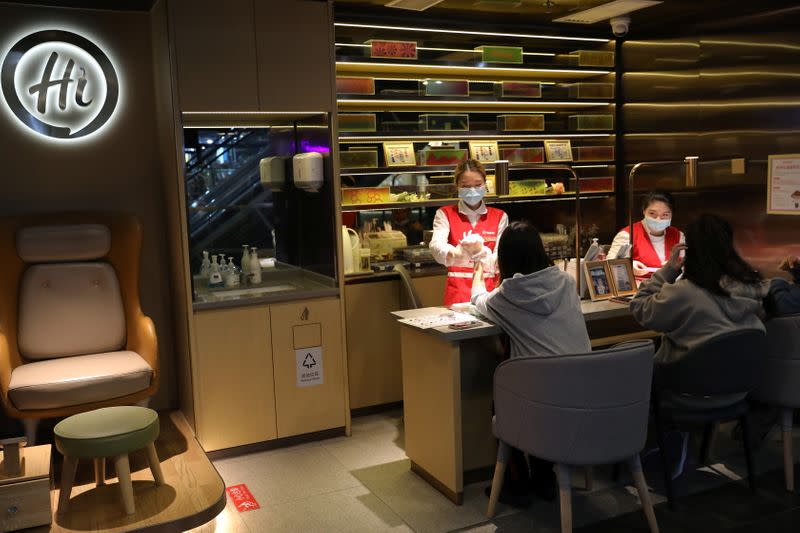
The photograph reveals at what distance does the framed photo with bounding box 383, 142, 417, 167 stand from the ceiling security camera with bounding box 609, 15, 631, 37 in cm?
209

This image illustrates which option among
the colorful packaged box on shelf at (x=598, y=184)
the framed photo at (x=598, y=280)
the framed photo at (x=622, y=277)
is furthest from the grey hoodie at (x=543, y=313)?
the colorful packaged box on shelf at (x=598, y=184)

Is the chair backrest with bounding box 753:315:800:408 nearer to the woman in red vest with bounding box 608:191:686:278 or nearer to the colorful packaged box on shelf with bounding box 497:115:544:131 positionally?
the woman in red vest with bounding box 608:191:686:278

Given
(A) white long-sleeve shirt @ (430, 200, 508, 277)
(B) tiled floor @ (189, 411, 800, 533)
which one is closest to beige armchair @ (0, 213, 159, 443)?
(B) tiled floor @ (189, 411, 800, 533)

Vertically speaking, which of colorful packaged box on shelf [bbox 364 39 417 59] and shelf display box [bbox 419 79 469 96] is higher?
colorful packaged box on shelf [bbox 364 39 417 59]

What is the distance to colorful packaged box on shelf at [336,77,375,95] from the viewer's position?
502 cm

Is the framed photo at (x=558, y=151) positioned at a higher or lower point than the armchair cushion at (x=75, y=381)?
higher

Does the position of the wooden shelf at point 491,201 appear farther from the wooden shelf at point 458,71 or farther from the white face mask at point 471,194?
the wooden shelf at point 458,71

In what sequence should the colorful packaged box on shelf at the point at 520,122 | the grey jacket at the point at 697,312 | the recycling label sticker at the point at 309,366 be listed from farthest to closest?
1. the colorful packaged box on shelf at the point at 520,122
2. the recycling label sticker at the point at 309,366
3. the grey jacket at the point at 697,312


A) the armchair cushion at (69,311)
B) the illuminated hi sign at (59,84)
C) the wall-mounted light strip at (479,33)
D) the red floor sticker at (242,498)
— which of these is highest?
the wall-mounted light strip at (479,33)

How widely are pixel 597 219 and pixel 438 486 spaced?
3529 millimetres

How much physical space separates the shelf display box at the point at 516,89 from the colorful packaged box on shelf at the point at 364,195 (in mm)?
1268

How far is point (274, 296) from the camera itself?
4.46 metres

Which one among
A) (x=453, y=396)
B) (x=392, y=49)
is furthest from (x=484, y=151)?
(x=453, y=396)

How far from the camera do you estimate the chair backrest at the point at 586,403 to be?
2875 mm
